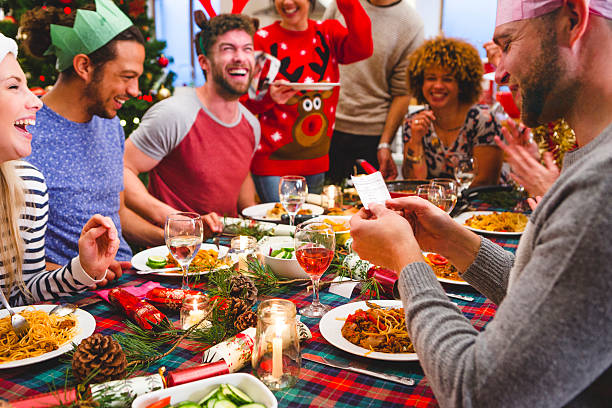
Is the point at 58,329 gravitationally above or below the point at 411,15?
below

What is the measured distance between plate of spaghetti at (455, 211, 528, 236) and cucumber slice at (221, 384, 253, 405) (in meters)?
1.47

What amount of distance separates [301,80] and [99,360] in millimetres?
2671

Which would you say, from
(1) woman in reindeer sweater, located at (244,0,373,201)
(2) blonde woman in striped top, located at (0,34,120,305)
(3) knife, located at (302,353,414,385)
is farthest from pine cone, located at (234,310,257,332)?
(1) woman in reindeer sweater, located at (244,0,373,201)

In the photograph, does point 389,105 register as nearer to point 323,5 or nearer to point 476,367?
point 323,5

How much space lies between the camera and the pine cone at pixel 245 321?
1.12m

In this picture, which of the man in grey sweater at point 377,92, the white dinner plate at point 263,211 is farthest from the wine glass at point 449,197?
the man in grey sweater at point 377,92

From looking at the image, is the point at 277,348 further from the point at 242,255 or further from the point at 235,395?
the point at 242,255

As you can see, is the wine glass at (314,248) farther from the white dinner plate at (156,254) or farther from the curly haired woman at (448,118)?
the curly haired woman at (448,118)

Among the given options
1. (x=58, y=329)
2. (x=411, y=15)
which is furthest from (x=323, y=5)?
(x=58, y=329)

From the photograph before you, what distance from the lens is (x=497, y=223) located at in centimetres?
213

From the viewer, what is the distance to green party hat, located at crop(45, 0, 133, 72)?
198 centimetres

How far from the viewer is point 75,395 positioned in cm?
82

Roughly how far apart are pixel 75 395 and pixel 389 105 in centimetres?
388

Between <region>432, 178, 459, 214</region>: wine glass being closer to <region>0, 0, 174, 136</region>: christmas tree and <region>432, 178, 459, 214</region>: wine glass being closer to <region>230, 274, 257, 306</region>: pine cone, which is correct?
<region>230, 274, 257, 306</region>: pine cone
